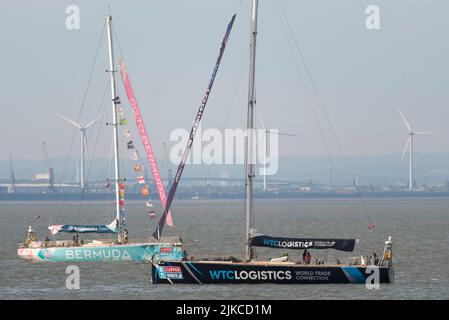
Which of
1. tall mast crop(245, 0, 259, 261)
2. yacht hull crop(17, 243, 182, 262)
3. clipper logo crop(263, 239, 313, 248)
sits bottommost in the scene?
yacht hull crop(17, 243, 182, 262)

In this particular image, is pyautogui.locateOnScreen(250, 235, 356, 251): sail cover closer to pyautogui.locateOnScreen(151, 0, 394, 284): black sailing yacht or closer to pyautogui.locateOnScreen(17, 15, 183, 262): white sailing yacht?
pyautogui.locateOnScreen(151, 0, 394, 284): black sailing yacht

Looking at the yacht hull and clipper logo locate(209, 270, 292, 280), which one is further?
the yacht hull

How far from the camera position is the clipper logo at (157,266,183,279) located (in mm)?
59625

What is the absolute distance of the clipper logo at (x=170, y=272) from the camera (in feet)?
196

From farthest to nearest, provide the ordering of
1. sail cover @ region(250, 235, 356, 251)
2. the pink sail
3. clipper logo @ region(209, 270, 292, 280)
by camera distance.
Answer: the pink sail
sail cover @ region(250, 235, 356, 251)
clipper logo @ region(209, 270, 292, 280)

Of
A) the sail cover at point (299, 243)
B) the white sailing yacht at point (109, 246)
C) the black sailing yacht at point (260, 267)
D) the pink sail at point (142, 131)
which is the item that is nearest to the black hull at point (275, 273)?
the black sailing yacht at point (260, 267)

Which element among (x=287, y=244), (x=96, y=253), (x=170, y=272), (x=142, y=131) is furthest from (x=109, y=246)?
(x=287, y=244)

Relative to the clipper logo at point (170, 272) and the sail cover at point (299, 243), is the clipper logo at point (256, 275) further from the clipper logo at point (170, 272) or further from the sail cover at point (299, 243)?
the clipper logo at point (170, 272)

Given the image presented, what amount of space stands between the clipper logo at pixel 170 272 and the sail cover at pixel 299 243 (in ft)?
13.0

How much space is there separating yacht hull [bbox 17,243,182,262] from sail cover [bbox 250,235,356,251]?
12.6 m

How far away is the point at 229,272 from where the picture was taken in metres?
58.6

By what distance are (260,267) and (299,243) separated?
2.59m

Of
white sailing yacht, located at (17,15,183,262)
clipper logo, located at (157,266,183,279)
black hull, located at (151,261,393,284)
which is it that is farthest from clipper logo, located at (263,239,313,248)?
white sailing yacht, located at (17,15,183,262)

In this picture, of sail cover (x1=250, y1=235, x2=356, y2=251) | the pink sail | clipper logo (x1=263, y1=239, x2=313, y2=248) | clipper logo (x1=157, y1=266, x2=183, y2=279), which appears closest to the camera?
sail cover (x1=250, y1=235, x2=356, y2=251)
